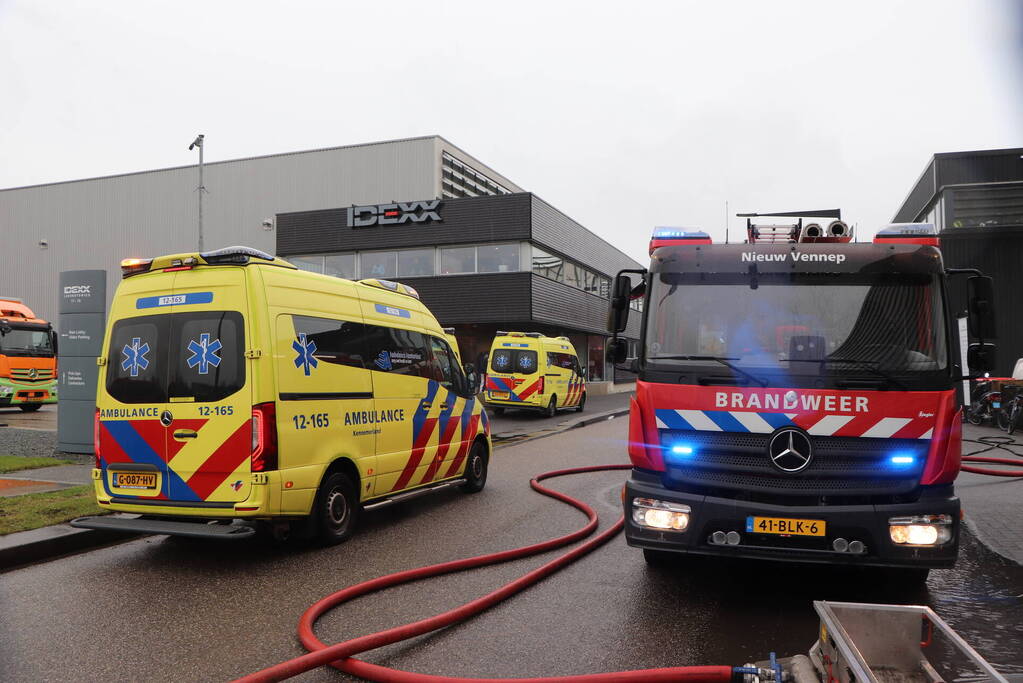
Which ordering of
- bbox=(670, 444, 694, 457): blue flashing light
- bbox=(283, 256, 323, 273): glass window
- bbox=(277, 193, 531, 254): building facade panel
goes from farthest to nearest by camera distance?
bbox=(283, 256, 323, 273): glass window
bbox=(277, 193, 531, 254): building facade panel
bbox=(670, 444, 694, 457): blue flashing light

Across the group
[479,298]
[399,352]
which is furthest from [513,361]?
[399,352]

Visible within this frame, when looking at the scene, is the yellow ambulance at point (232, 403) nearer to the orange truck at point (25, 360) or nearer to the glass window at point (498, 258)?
the orange truck at point (25, 360)

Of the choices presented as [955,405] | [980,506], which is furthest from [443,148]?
[955,405]

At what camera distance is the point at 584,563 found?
5949 mm

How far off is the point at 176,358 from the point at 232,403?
2.24 feet

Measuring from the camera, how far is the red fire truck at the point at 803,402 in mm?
4516

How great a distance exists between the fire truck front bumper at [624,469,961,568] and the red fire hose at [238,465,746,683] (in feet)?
3.93

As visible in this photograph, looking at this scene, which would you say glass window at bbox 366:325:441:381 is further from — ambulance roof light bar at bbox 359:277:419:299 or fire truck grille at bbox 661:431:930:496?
fire truck grille at bbox 661:431:930:496

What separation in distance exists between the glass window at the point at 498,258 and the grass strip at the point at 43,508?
77.3 feet

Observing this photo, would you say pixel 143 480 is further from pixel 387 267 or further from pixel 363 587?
pixel 387 267

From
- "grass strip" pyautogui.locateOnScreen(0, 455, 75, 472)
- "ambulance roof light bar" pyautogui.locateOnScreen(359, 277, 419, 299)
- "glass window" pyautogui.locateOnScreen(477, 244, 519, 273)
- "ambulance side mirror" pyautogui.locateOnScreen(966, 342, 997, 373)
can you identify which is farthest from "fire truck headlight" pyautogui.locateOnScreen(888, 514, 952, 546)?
"glass window" pyautogui.locateOnScreen(477, 244, 519, 273)

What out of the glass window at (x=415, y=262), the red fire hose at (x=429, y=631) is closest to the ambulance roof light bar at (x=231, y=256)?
the red fire hose at (x=429, y=631)

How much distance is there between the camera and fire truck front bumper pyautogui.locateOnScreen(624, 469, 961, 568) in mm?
4434

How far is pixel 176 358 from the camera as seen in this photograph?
6012 millimetres
